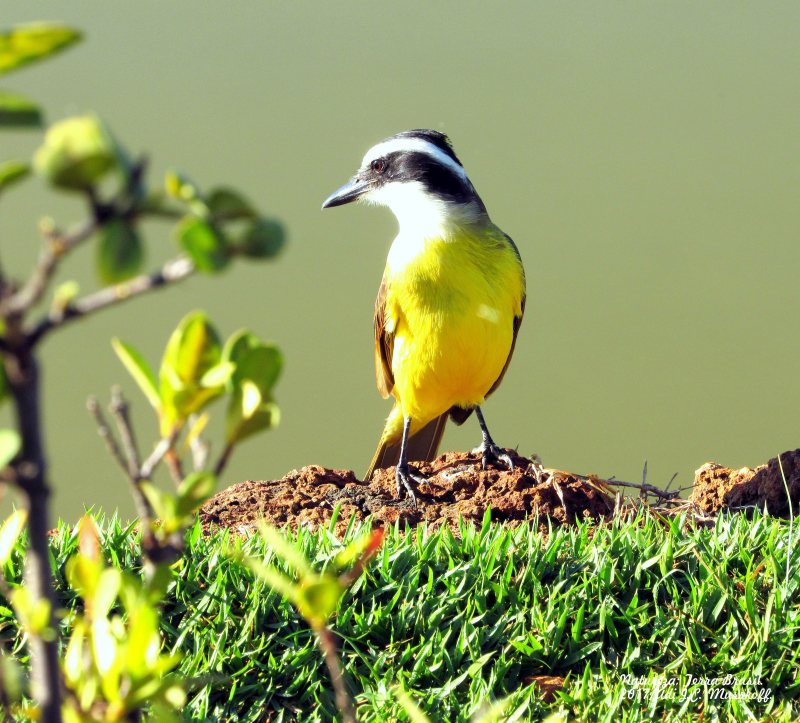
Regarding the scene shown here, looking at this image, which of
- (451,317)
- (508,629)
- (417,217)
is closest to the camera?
(508,629)

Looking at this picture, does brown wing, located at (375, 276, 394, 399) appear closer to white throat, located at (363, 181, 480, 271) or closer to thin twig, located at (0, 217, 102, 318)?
white throat, located at (363, 181, 480, 271)

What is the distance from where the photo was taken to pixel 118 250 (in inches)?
40.4

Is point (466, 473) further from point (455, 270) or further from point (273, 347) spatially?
point (273, 347)

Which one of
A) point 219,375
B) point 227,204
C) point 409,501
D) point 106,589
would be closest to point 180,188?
point 227,204

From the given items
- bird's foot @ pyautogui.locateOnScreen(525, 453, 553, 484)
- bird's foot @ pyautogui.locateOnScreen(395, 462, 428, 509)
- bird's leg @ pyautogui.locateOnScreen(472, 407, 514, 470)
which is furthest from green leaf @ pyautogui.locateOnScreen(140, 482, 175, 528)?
bird's leg @ pyautogui.locateOnScreen(472, 407, 514, 470)

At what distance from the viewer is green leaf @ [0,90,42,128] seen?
1.03m

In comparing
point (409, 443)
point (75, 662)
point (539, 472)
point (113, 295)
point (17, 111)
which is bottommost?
point (409, 443)

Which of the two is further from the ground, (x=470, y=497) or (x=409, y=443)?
(x=470, y=497)

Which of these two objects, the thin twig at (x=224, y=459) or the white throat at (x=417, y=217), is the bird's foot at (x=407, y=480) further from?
the thin twig at (x=224, y=459)

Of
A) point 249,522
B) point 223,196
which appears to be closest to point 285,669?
point 249,522

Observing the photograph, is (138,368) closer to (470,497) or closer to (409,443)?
(470,497)

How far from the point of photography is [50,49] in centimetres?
105

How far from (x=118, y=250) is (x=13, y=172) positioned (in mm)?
182

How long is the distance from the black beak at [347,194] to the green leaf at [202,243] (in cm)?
480
